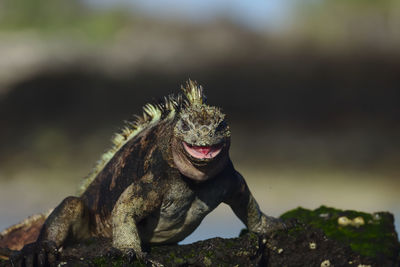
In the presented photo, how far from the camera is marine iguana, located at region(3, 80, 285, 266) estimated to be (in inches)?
154

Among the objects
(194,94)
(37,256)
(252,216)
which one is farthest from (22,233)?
(194,94)

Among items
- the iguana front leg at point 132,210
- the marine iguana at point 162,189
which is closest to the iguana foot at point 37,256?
the marine iguana at point 162,189

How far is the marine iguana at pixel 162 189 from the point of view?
3902 millimetres

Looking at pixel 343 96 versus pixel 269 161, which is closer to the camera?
pixel 269 161

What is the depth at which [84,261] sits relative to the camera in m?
3.78

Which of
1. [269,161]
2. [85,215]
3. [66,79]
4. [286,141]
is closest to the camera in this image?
[85,215]

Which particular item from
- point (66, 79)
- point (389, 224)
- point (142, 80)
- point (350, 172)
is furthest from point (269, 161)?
point (389, 224)

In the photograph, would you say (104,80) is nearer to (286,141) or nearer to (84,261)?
(286,141)

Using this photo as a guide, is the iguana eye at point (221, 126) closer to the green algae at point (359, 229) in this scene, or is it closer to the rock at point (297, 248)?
the rock at point (297, 248)

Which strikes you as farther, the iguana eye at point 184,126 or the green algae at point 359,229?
the green algae at point 359,229

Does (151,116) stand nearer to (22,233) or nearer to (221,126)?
(221,126)

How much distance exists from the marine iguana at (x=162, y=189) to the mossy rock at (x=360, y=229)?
60cm

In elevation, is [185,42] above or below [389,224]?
above

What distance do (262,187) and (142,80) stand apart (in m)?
6.54
